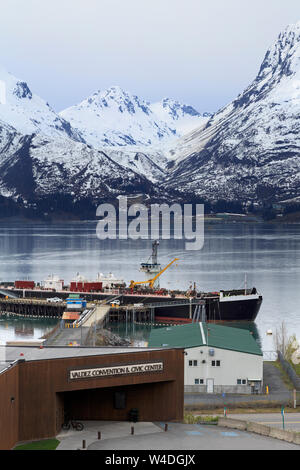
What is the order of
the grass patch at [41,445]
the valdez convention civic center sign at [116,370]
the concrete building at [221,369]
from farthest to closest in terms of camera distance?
the concrete building at [221,369], the valdez convention civic center sign at [116,370], the grass patch at [41,445]

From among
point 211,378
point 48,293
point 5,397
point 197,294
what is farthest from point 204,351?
point 48,293

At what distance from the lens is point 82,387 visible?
2870 centimetres

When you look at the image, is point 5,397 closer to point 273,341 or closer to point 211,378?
point 211,378

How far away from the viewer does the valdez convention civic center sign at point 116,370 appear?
2872 centimetres

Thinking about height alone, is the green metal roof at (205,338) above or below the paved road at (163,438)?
above

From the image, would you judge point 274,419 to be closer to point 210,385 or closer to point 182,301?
point 210,385

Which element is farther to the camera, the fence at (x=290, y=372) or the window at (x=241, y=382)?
the window at (x=241, y=382)

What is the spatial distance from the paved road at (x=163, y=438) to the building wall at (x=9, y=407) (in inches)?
67.9

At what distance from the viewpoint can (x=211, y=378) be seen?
45.1m

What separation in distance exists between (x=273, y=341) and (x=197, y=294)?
16.2 m

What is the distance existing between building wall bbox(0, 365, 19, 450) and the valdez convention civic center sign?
2.21 m

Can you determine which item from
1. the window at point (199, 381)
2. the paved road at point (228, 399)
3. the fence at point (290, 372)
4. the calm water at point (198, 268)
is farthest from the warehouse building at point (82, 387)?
the calm water at point (198, 268)

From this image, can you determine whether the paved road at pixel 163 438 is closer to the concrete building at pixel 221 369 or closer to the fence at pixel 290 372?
the concrete building at pixel 221 369

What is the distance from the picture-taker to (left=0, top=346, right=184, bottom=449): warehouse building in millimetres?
27812
